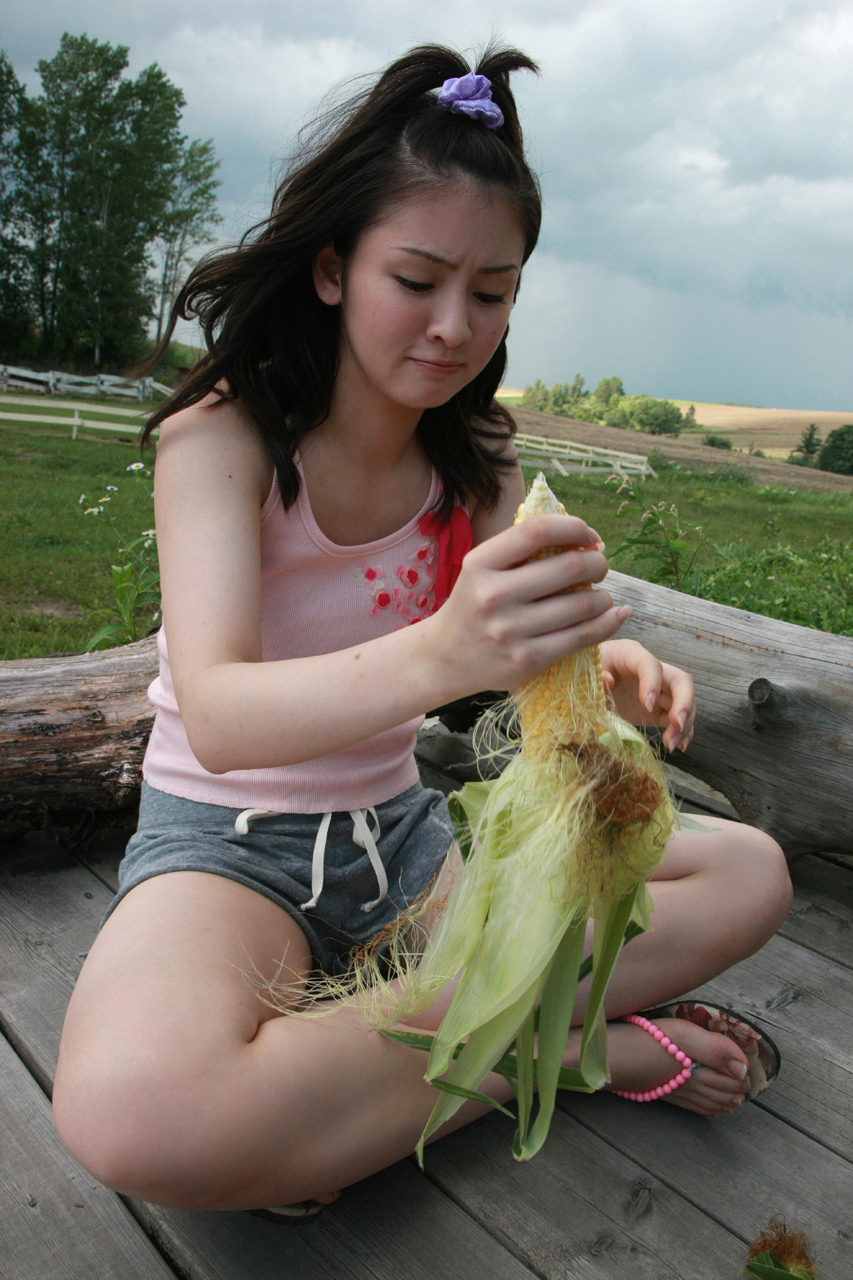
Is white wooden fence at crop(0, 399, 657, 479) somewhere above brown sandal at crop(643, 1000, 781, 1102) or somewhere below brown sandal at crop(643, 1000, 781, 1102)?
above

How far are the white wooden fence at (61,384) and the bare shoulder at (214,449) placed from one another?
58.3 ft

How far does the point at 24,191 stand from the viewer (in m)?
24.4

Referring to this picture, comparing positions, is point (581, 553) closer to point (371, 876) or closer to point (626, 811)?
point (626, 811)

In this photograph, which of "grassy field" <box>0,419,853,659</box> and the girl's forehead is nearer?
the girl's forehead

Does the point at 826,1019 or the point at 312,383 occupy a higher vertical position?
the point at 312,383

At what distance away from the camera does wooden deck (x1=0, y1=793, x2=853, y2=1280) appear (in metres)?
1.24

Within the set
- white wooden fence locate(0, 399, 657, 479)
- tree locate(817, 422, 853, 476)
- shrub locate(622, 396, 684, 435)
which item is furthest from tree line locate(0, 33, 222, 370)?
tree locate(817, 422, 853, 476)

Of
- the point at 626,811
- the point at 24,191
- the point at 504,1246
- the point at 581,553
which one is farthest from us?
the point at 24,191

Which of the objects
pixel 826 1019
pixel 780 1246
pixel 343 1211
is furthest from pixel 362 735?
pixel 826 1019

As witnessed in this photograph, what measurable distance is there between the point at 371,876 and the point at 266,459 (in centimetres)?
75

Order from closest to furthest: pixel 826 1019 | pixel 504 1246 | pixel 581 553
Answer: pixel 581 553
pixel 504 1246
pixel 826 1019

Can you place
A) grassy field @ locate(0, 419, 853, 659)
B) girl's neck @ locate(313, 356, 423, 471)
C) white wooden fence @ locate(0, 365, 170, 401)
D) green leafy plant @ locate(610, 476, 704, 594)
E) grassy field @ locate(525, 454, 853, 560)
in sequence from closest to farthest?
girl's neck @ locate(313, 356, 423, 471)
green leafy plant @ locate(610, 476, 704, 594)
grassy field @ locate(0, 419, 853, 659)
grassy field @ locate(525, 454, 853, 560)
white wooden fence @ locate(0, 365, 170, 401)

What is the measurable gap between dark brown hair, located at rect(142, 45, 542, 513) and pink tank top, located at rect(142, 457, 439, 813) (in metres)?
0.11

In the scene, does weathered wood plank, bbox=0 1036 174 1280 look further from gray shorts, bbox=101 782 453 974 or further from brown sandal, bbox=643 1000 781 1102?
brown sandal, bbox=643 1000 781 1102
